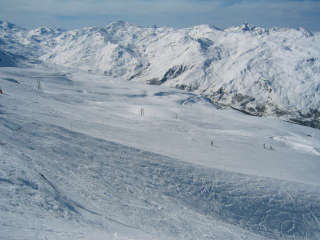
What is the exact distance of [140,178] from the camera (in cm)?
2067

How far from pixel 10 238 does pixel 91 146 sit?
50.7 ft

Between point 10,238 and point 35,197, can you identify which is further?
point 35,197

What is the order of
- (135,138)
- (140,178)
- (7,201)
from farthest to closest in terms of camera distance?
(135,138)
(140,178)
(7,201)

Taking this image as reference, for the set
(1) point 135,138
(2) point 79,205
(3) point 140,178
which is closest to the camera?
(2) point 79,205

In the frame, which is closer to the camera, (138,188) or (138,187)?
(138,188)

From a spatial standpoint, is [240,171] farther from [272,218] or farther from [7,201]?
[7,201]

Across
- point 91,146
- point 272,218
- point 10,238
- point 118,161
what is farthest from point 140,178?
point 10,238

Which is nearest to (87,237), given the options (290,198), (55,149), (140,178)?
(140,178)

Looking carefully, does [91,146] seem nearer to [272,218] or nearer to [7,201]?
[7,201]

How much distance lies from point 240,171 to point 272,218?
214 inches

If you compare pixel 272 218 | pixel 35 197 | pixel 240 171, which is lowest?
pixel 272 218

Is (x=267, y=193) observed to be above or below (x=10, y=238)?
below

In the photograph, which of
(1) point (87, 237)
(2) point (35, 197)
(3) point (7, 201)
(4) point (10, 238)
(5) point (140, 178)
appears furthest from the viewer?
(5) point (140, 178)

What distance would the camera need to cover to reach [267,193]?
22953 millimetres
